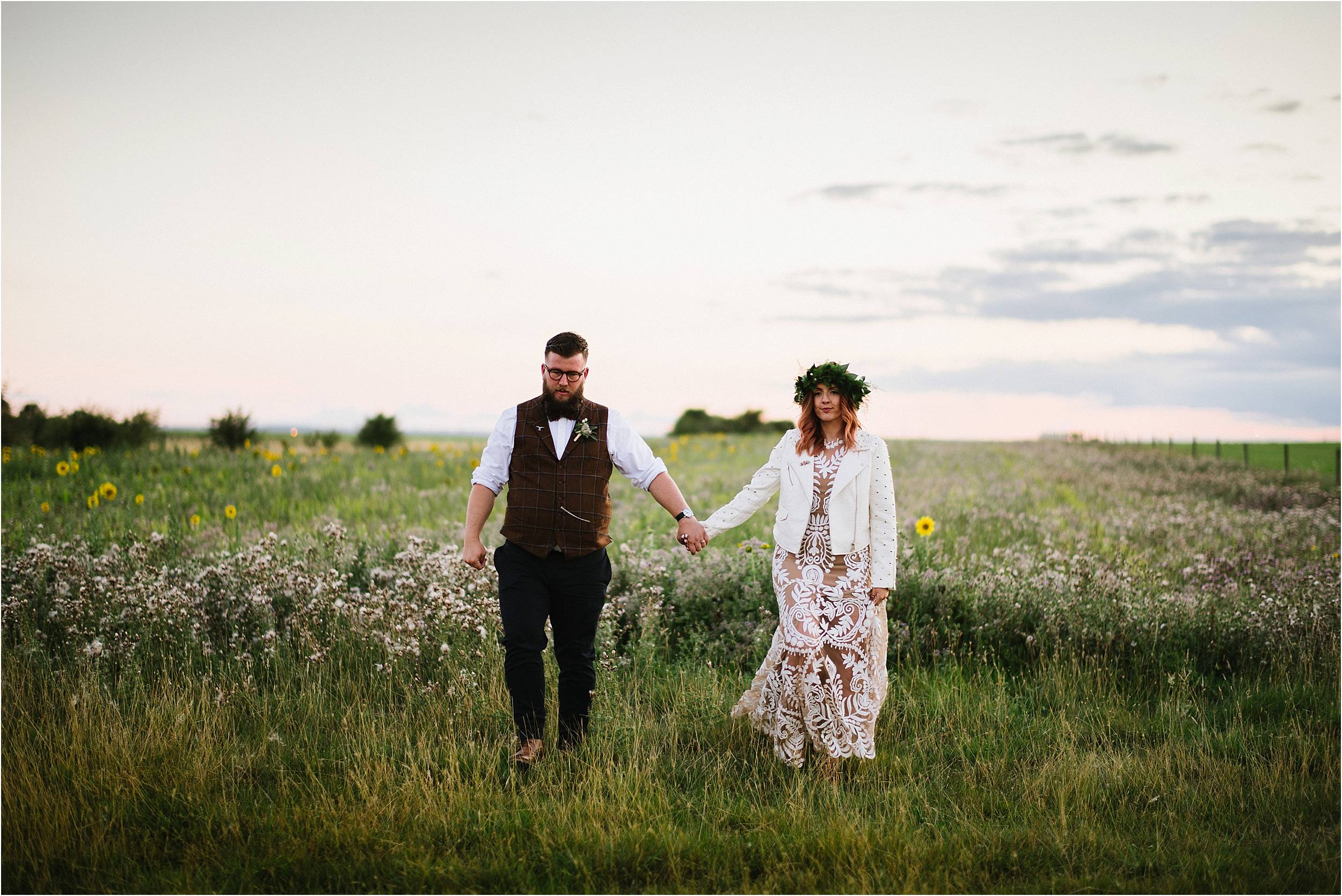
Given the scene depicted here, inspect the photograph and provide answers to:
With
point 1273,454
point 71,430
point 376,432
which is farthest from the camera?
point 1273,454

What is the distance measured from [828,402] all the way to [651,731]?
8.21 ft

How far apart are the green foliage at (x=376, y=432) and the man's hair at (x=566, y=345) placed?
87.9 feet

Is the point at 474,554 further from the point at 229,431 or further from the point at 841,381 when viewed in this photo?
the point at 229,431

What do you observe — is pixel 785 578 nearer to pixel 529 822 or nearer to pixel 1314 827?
pixel 529 822

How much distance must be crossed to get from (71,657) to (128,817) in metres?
3.26

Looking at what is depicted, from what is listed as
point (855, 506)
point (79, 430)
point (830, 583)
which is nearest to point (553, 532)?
point (830, 583)

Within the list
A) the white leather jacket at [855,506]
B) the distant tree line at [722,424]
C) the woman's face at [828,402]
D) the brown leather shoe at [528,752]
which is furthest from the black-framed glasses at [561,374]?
the distant tree line at [722,424]

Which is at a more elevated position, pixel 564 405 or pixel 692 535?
pixel 564 405

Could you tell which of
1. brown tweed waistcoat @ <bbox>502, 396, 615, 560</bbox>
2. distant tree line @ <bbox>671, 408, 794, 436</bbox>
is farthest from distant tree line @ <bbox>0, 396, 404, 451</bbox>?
distant tree line @ <bbox>671, 408, 794, 436</bbox>

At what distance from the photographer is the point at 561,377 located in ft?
17.3

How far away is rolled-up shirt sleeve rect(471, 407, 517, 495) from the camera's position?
5.44m

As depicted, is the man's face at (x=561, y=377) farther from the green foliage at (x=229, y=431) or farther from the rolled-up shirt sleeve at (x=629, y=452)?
the green foliage at (x=229, y=431)

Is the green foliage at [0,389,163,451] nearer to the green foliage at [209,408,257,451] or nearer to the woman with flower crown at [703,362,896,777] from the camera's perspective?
the green foliage at [209,408,257,451]

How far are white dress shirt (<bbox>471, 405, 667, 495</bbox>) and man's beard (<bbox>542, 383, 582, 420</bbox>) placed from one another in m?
0.04
